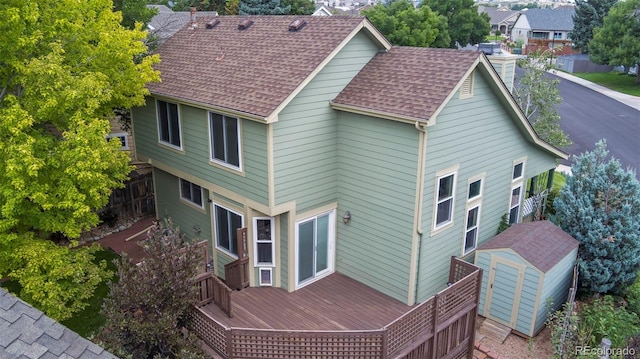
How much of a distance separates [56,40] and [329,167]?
22.8 feet

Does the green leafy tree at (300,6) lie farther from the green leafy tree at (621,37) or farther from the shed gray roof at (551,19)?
the shed gray roof at (551,19)

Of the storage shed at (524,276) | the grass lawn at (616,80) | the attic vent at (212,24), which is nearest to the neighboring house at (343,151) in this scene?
the storage shed at (524,276)

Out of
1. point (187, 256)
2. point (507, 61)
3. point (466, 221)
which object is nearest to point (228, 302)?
point (187, 256)

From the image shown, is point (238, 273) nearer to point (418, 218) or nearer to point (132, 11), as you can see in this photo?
point (418, 218)

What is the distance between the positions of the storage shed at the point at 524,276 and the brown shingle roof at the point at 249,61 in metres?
6.67

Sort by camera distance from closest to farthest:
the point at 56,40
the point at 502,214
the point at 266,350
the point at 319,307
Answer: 1. the point at 266,350
2. the point at 56,40
3. the point at 319,307
4. the point at 502,214

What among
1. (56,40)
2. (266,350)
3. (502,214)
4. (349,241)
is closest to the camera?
(266,350)

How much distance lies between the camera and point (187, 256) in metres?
10.1

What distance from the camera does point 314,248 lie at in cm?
1318

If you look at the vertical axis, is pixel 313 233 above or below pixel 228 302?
above

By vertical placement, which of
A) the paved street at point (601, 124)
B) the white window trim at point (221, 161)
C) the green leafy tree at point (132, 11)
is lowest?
the paved street at point (601, 124)

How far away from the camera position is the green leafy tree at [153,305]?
9375mm

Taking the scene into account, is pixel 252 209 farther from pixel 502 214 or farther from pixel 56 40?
pixel 502 214

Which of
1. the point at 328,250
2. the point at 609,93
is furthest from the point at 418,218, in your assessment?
the point at 609,93
